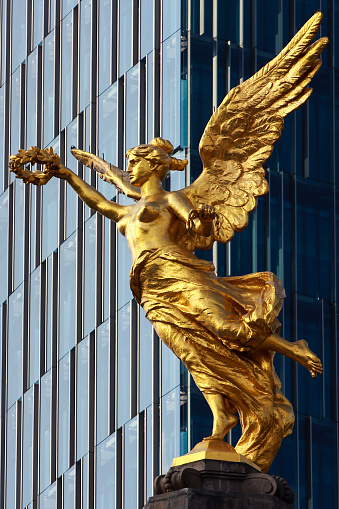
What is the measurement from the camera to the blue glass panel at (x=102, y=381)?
4981 centimetres

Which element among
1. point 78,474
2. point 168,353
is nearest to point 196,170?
point 168,353

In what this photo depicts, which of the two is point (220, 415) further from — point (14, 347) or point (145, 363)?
point (14, 347)

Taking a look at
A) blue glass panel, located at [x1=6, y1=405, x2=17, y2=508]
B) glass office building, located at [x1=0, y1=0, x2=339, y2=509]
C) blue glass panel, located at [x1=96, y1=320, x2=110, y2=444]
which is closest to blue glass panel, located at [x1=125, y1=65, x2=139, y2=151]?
glass office building, located at [x1=0, y1=0, x2=339, y2=509]

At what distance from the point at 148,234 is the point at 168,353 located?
62.6ft

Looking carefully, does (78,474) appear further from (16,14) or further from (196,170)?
(16,14)

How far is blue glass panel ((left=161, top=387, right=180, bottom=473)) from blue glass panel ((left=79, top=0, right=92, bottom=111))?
982cm

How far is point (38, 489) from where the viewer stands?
52.9 meters

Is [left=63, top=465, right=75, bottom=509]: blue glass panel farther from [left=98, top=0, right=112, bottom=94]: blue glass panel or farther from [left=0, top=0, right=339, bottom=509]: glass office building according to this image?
[left=98, top=0, right=112, bottom=94]: blue glass panel

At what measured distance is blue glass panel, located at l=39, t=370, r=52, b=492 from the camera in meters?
52.6

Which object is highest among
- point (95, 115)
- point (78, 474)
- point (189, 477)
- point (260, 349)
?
point (95, 115)

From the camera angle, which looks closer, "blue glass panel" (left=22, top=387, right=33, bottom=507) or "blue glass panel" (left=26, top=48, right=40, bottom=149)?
"blue glass panel" (left=22, top=387, right=33, bottom=507)

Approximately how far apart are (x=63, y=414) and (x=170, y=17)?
9431mm

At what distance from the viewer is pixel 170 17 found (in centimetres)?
4941

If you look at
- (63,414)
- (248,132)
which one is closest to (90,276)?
(63,414)
